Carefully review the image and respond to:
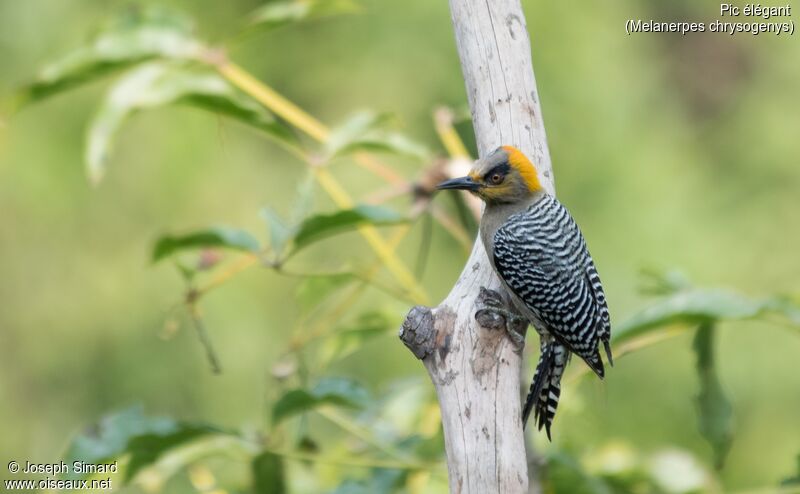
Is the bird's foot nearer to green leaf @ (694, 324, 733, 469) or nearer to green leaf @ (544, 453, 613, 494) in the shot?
green leaf @ (544, 453, 613, 494)

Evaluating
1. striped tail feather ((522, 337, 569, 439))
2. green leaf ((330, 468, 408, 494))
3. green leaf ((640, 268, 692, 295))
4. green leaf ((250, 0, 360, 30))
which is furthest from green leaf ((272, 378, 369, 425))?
green leaf ((250, 0, 360, 30))

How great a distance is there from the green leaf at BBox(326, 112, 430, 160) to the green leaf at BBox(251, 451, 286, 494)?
91 centimetres

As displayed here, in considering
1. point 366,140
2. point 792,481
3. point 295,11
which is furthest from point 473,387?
point 295,11

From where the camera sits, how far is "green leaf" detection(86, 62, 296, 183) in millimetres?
2986

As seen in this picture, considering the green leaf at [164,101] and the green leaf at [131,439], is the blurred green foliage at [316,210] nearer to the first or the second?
the green leaf at [164,101]

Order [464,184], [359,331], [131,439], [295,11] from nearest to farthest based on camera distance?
[131,439] → [464,184] → [295,11] → [359,331]

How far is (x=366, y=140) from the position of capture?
314 cm

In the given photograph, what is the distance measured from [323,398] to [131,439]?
52 cm

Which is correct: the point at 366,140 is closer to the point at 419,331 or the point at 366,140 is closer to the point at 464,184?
the point at 464,184

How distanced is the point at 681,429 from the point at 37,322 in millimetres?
3713

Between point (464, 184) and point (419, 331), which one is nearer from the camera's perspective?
point (419, 331)

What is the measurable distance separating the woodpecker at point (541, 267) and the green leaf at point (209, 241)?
22.2 inches

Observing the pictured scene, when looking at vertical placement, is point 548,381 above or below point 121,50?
below

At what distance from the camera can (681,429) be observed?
18.6 ft
